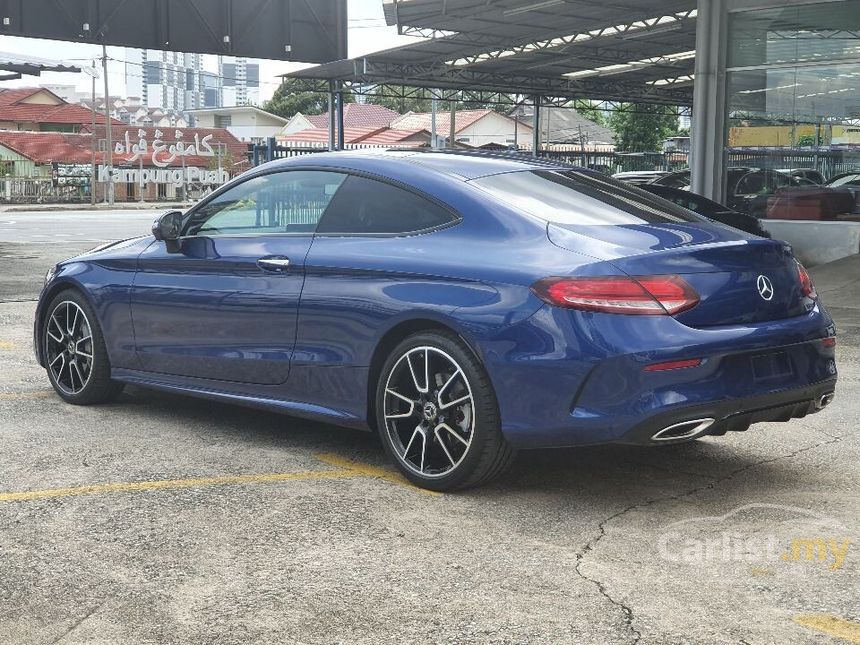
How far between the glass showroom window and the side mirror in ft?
43.3

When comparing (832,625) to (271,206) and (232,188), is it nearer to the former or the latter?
(271,206)

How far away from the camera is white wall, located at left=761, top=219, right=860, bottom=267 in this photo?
17.7 meters

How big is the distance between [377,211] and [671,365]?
1.69 meters

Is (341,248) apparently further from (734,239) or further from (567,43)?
(567,43)

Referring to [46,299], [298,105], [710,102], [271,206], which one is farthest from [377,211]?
[298,105]

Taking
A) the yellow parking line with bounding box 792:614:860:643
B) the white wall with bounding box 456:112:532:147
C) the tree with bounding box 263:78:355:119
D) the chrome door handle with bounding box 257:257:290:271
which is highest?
the tree with bounding box 263:78:355:119

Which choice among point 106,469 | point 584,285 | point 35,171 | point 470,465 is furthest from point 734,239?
point 35,171

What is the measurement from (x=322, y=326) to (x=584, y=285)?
1.39 metres

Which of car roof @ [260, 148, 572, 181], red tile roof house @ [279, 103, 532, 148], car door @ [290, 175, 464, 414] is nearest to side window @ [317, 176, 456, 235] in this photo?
car door @ [290, 175, 464, 414]

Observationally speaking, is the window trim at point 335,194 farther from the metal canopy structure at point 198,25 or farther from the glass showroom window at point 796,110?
the metal canopy structure at point 198,25

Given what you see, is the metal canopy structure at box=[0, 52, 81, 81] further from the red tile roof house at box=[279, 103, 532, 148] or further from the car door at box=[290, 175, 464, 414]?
the red tile roof house at box=[279, 103, 532, 148]

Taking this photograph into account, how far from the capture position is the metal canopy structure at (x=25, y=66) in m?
28.8

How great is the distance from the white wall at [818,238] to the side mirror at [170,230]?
12580mm

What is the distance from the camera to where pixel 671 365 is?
4719 mm
